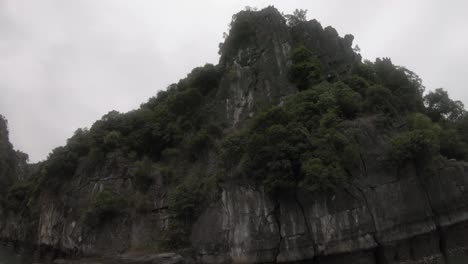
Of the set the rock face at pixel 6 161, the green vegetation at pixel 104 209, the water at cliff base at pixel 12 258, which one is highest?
the rock face at pixel 6 161

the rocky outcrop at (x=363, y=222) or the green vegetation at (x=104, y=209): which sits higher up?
the green vegetation at (x=104, y=209)

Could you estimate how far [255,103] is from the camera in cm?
3173

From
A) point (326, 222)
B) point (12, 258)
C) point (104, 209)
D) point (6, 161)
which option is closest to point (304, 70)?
point (326, 222)

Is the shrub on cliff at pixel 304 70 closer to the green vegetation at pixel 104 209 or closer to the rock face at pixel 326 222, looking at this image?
the rock face at pixel 326 222

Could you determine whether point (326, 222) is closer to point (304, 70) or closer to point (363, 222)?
point (363, 222)

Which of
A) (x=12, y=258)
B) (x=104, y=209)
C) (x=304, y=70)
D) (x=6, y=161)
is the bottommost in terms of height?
A: (x=12, y=258)

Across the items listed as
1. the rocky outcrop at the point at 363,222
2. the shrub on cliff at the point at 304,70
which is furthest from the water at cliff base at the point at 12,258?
the shrub on cliff at the point at 304,70

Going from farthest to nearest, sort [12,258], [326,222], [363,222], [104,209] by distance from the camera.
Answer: [12,258]
[104,209]
[326,222]
[363,222]

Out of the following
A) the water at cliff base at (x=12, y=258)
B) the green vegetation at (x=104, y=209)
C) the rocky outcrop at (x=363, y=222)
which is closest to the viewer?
the rocky outcrop at (x=363, y=222)

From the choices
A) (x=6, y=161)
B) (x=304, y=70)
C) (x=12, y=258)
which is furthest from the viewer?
(x=6, y=161)

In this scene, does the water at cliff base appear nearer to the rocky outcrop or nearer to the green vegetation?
the green vegetation

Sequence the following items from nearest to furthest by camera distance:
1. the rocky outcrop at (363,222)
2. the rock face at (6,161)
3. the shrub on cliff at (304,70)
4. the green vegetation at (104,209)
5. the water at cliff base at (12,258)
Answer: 1. the rocky outcrop at (363,222)
2. the green vegetation at (104,209)
3. the shrub on cliff at (304,70)
4. the water at cliff base at (12,258)
5. the rock face at (6,161)

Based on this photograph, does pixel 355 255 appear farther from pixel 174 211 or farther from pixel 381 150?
pixel 174 211

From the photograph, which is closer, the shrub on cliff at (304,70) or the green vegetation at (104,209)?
the green vegetation at (104,209)
